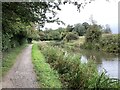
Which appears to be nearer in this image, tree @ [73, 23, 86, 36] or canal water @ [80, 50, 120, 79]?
canal water @ [80, 50, 120, 79]

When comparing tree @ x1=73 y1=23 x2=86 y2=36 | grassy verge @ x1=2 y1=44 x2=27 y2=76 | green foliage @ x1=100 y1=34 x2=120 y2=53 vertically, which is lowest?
green foliage @ x1=100 y1=34 x2=120 y2=53

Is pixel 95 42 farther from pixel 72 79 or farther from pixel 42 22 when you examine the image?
pixel 42 22

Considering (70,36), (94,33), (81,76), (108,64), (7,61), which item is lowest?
(108,64)

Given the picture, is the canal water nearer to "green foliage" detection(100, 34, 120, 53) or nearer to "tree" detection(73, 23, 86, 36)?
"green foliage" detection(100, 34, 120, 53)

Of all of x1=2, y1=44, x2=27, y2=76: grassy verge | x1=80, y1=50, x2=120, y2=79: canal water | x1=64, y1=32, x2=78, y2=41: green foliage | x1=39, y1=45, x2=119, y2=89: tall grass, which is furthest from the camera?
x1=64, y1=32, x2=78, y2=41: green foliage

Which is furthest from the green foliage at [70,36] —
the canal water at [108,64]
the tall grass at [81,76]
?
the tall grass at [81,76]

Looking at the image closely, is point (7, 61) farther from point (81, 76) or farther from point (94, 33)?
point (94, 33)

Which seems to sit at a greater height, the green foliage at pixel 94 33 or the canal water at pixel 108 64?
the green foliage at pixel 94 33

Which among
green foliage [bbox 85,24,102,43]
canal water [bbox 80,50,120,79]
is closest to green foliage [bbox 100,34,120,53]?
green foliage [bbox 85,24,102,43]

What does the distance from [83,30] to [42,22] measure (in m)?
32.5

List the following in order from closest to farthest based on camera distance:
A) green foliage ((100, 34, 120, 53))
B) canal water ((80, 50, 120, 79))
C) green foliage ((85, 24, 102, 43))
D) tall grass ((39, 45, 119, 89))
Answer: tall grass ((39, 45, 119, 89)), canal water ((80, 50, 120, 79)), green foliage ((100, 34, 120, 53)), green foliage ((85, 24, 102, 43))

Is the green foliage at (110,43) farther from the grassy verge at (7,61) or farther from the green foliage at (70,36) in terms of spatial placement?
the grassy verge at (7,61)

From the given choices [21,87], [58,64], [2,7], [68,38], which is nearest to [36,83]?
[21,87]

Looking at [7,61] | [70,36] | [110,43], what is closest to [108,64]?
[7,61]
